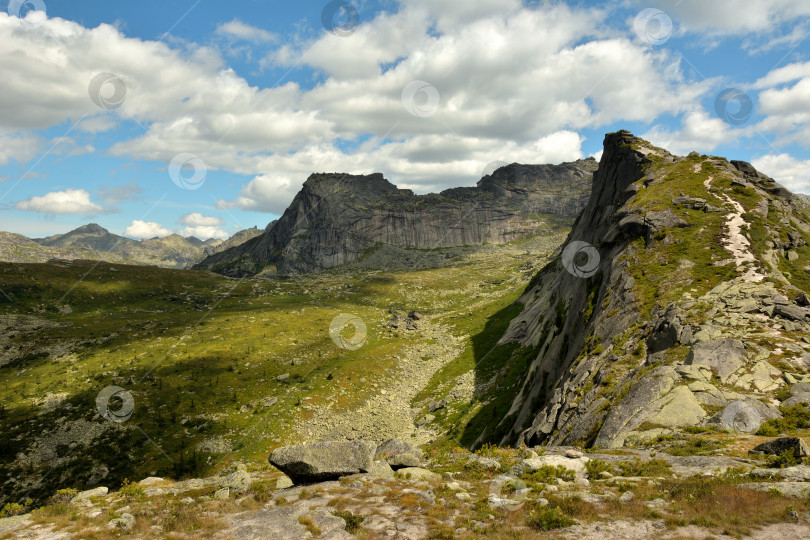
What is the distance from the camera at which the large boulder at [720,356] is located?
20.0 m

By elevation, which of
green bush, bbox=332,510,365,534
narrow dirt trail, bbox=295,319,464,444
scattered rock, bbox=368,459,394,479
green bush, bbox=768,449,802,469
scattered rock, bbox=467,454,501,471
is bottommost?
narrow dirt trail, bbox=295,319,464,444

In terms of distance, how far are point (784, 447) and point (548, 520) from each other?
992 centimetres

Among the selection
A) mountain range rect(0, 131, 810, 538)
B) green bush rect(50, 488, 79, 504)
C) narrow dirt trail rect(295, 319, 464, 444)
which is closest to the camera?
mountain range rect(0, 131, 810, 538)

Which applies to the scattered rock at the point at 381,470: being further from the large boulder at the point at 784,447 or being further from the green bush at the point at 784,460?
the large boulder at the point at 784,447

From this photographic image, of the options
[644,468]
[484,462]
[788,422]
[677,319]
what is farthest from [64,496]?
[677,319]

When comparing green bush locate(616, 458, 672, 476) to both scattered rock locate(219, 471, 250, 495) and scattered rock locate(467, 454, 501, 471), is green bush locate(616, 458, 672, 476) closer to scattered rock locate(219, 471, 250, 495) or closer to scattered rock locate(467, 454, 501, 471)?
scattered rock locate(467, 454, 501, 471)

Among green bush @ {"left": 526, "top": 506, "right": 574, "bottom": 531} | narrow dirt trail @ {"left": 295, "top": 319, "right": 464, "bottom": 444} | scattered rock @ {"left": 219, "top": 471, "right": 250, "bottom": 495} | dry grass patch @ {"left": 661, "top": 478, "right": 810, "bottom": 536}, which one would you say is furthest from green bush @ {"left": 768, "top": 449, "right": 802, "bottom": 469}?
narrow dirt trail @ {"left": 295, "top": 319, "right": 464, "bottom": 444}

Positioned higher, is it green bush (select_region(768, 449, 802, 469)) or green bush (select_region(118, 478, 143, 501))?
green bush (select_region(768, 449, 802, 469))

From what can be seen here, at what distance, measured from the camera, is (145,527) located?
45.9 feet

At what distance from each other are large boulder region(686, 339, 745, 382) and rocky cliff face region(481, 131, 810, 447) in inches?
2.9

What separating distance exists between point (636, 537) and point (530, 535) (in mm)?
3082

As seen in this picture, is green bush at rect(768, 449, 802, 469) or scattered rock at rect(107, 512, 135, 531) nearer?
green bush at rect(768, 449, 802, 469)

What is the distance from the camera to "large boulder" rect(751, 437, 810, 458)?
529 inches

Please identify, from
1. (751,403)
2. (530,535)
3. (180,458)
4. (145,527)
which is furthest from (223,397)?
(751,403)
